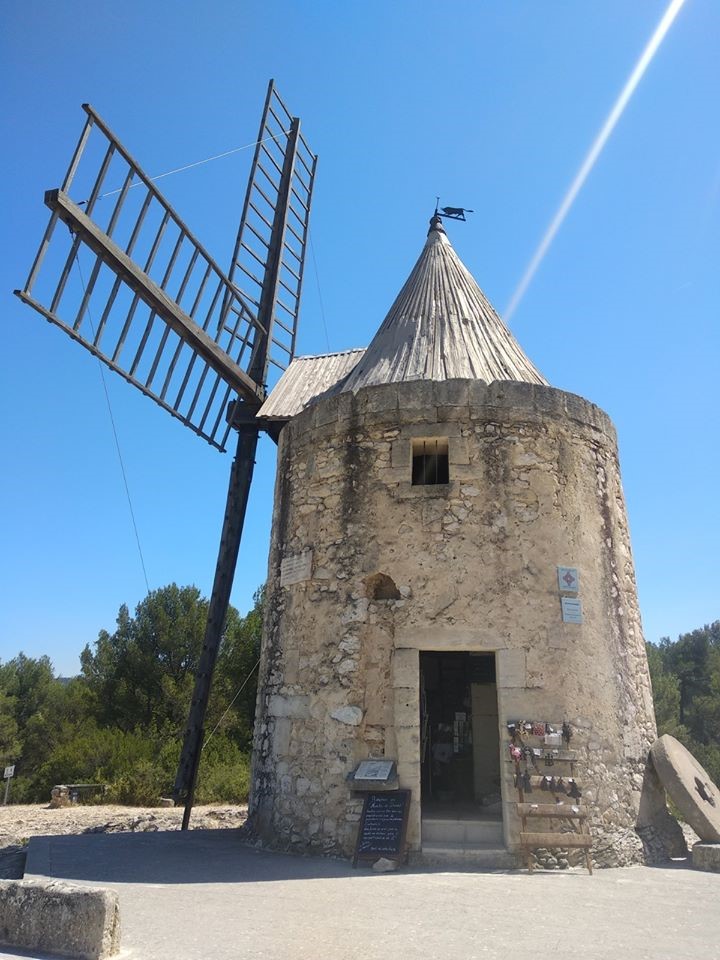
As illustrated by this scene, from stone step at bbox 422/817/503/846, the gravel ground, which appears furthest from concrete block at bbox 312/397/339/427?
the gravel ground

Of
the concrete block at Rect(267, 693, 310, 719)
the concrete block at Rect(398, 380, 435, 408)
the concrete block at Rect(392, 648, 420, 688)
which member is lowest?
the concrete block at Rect(267, 693, 310, 719)

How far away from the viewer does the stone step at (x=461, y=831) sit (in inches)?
235

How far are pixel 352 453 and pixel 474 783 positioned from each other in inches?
175

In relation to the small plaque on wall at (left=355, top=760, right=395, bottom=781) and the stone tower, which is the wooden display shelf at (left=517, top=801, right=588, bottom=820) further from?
the small plaque on wall at (left=355, top=760, right=395, bottom=781)

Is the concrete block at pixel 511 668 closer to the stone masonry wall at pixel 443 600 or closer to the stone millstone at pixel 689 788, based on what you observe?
the stone masonry wall at pixel 443 600

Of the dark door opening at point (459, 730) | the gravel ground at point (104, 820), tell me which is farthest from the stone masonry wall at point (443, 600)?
the gravel ground at point (104, 820)

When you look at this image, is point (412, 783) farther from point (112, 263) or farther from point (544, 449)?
point (112, 263)

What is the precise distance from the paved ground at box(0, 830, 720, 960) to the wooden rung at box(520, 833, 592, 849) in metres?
0.23

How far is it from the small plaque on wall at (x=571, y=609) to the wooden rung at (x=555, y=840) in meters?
1.81

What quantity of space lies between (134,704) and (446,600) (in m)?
16.9

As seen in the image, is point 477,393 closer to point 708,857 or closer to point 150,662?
point 708,857

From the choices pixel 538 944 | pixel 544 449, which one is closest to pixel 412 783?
pixel 538 944

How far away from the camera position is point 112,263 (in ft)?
28.8

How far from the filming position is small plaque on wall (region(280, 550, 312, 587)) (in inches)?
279
